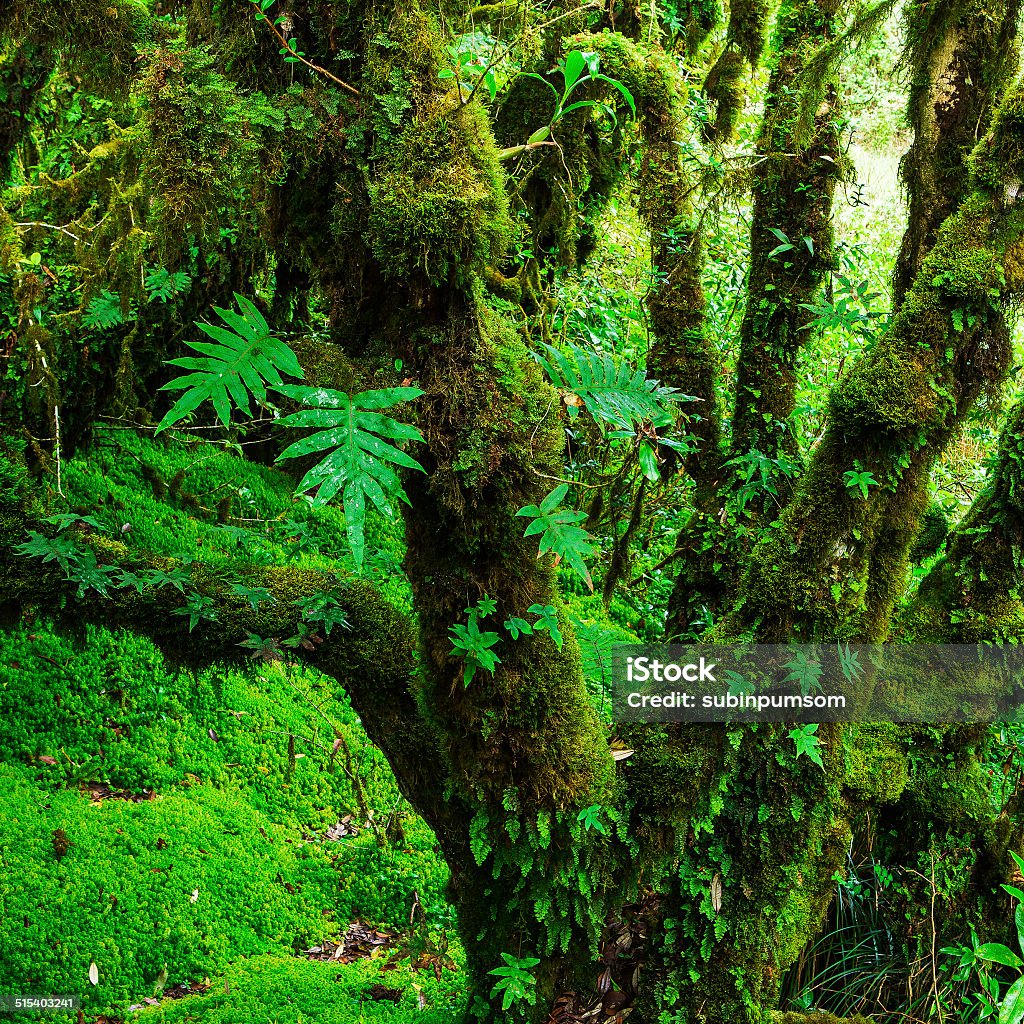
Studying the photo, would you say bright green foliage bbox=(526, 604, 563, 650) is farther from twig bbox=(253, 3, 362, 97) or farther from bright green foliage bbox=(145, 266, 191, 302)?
bright green foliage bbox=(145, 266, 191, 302)

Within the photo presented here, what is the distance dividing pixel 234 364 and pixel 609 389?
3.13 ft

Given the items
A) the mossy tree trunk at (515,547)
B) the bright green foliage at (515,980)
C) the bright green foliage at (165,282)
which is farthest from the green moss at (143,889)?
the bright green foliage at (165,282)

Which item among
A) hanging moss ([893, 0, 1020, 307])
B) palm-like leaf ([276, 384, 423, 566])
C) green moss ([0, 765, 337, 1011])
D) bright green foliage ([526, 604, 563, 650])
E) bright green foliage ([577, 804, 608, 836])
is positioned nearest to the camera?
palm-like leaf ([276, 384, 423, 566])

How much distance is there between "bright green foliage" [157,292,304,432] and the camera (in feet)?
5.47

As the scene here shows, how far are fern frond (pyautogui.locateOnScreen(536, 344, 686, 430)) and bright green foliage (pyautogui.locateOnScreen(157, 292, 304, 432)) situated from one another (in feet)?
2.28

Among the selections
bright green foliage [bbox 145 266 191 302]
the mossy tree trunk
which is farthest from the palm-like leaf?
bright green foliage [bbox 145 266 191 302]

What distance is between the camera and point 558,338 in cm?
532

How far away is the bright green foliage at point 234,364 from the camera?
1667 mm

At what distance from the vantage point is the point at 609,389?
224 cm

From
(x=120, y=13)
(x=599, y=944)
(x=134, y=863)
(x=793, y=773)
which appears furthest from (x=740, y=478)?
(x=134, y=863)

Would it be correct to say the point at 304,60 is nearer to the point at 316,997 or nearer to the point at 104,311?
the point at 104,311

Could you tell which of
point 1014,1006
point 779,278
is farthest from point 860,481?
point 1014,1006

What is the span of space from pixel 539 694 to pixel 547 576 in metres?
0.37

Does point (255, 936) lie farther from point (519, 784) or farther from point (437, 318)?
point (437, 318)
